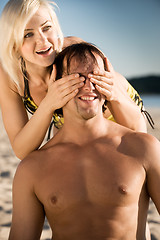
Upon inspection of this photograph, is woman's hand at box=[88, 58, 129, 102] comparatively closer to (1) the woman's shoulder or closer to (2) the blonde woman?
(2) the blonde woman

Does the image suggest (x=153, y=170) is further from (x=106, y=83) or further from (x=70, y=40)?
(x=70, y=40)

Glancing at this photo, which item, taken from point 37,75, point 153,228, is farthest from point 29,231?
point 153,228

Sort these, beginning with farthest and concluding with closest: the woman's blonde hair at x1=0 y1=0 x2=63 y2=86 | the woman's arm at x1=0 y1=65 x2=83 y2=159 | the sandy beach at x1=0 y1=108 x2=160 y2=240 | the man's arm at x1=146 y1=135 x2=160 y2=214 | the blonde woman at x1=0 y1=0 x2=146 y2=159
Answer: the sandy beach at x1=0 y1=108 x2=160 y2=240 → the woman's blonde hair at x1=0 y1=0 x2=63 y2=86 → the blonde woman at x1=0 y1=0 x2=146 y2=159 → the woman's arm at x1=0 y1=65 x2=83 y2=159 → the man's arm at x1=146 y1=135 x2=160 y2=214

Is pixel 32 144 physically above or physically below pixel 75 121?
below

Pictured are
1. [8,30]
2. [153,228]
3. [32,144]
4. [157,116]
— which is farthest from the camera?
[157,116]

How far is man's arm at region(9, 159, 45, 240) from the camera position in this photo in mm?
1621

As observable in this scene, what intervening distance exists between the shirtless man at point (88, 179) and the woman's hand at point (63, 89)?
29 millimetres

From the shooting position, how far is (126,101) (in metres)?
2.07

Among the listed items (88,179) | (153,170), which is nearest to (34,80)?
(88,179)

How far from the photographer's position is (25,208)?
1.63 metres

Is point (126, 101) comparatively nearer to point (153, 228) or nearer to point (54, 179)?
point (54, 179)

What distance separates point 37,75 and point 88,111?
2.64ft

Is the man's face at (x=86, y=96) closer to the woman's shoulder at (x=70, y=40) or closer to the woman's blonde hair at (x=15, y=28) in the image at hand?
the woman's blonde hair at (x=15, y=28)

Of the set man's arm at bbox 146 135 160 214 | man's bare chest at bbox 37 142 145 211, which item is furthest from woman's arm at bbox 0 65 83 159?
man's arm at bbox 146 135 160 214
